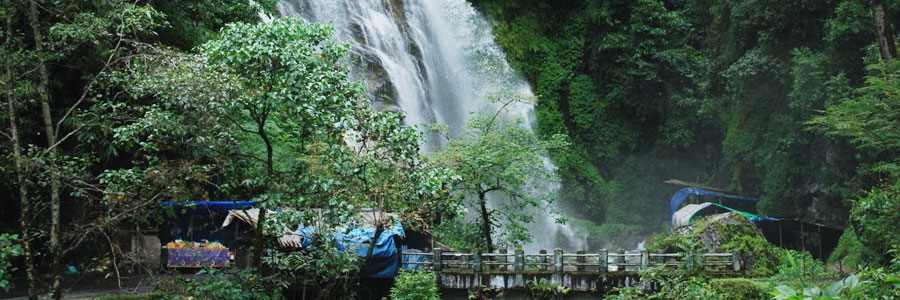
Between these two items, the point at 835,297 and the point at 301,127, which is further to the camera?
the point at 301,127

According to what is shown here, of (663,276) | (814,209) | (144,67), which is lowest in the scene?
(663,276)

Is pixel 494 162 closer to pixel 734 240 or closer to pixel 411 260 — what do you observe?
pixel 411 260

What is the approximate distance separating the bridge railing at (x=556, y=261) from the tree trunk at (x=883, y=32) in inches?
228

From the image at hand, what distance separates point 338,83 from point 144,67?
291 cm

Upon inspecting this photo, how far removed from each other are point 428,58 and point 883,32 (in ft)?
48.3

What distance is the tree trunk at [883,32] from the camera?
1441 centimetres

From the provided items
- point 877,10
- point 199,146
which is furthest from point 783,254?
point 199,146

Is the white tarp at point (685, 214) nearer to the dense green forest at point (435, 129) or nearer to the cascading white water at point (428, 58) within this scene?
the dense green forest at point (435, 129)

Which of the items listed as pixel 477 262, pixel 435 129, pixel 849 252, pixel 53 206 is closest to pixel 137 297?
pixel 53 206

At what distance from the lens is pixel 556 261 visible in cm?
1423

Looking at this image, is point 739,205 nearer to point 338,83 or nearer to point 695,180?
point 695,180

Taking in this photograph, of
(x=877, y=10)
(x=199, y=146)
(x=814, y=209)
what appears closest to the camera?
(x=199, y=146)

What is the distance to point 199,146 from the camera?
32.0ft

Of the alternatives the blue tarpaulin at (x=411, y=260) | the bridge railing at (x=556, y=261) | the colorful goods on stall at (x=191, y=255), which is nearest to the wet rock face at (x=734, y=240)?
the bridge railing at (x=556, y=261)
